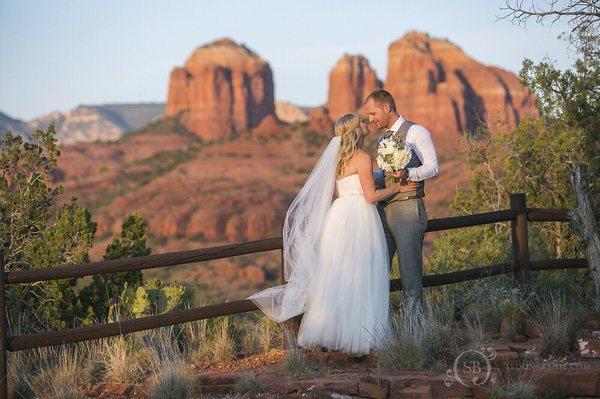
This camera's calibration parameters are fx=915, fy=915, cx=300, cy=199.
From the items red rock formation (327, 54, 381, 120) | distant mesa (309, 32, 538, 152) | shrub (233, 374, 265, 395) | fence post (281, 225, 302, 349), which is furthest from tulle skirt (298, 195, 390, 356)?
red rock formation (327, 54, 381, 120)

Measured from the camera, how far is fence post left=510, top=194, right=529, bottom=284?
8.47 meters

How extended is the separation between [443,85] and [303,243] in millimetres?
107750

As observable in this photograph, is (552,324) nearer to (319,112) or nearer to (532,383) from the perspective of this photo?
(532,383)

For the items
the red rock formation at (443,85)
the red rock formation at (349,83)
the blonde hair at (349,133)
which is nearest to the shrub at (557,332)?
the blonde hair at (349,133)

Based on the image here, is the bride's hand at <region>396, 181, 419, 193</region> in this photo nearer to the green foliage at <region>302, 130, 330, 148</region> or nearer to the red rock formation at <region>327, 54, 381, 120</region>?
the green foliage at <region>302, 130, 330, 148</region>

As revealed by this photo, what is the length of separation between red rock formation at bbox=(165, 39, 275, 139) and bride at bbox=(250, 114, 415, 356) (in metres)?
114

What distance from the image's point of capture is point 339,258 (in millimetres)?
6953

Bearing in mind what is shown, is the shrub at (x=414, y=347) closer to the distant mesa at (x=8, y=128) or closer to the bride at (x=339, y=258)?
the bride at (x=339, y=258)

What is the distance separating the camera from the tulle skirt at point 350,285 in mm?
6758

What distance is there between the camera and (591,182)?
32.4 feet

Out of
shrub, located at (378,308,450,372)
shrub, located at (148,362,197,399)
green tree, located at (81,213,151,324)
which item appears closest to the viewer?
shrub, located at (148,362,197,399)

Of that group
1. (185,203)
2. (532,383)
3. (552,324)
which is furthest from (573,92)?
(185,203)

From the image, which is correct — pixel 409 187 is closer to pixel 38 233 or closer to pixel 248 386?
pixel 248 386

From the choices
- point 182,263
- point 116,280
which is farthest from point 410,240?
point 116,280
